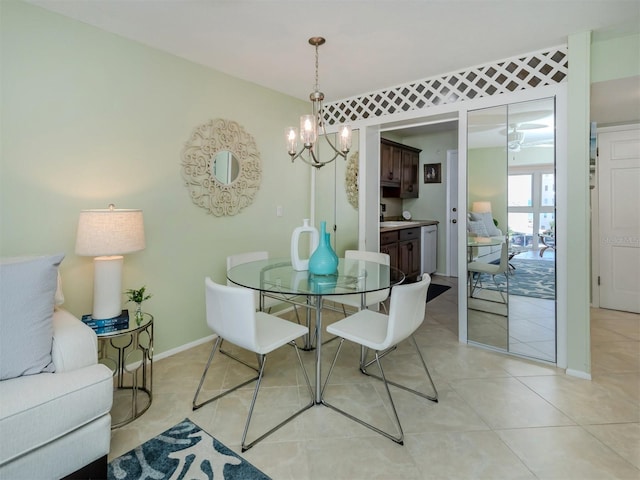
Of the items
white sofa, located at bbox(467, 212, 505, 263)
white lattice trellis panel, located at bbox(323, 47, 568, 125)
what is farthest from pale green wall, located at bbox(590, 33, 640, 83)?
white sofa, located at bbox(467, 212, 505, 263)

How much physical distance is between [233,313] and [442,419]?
130 centimetres

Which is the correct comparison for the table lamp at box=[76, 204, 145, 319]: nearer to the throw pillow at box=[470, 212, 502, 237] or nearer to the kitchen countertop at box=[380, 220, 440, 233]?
the throw pillow at box=[470, 212, 502, 237]

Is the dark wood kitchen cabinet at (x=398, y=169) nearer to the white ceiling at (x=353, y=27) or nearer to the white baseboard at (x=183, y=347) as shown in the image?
the white ceiling at (x=353, y=27)

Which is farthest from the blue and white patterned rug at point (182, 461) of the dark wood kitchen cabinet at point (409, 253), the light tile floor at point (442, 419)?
the dark wood kitchen cabinet at point (409, 253)

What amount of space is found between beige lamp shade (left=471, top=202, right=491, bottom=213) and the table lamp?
2537mm

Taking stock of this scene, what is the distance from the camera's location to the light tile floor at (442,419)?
1.54 metres

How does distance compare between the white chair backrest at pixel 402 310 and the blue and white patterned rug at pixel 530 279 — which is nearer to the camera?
the white chair backrest at pixel 402 310

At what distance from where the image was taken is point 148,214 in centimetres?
253

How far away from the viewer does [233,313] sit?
66.8 inches

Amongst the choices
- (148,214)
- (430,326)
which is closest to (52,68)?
(148,214)

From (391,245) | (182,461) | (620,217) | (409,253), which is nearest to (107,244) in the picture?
(182,461)

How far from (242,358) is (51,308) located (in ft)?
4.65

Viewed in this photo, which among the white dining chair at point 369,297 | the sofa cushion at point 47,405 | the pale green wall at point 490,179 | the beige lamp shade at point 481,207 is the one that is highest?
the pale green wall at point 490,179

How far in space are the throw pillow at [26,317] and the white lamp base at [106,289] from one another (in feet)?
1.45
